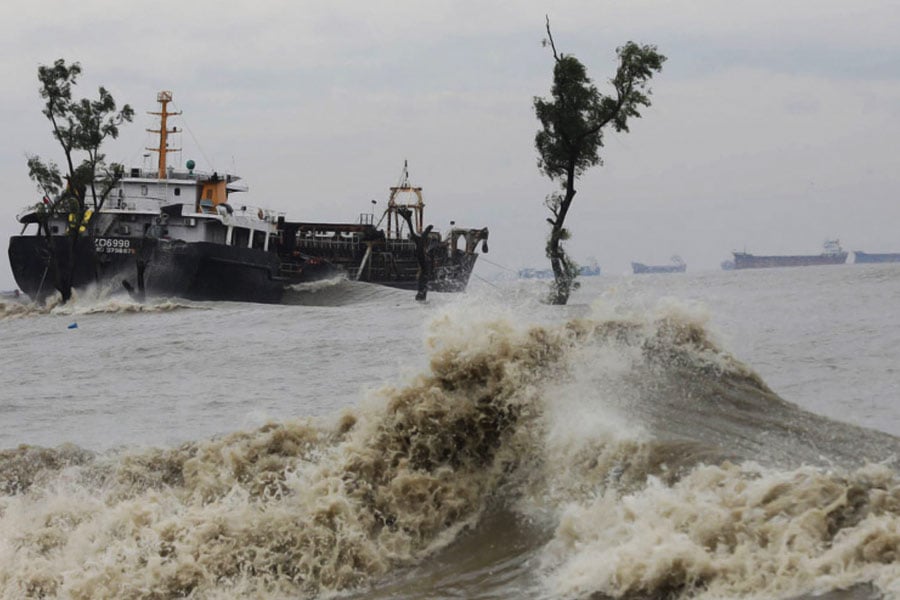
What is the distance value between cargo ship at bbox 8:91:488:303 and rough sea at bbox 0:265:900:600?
30409 millimetres

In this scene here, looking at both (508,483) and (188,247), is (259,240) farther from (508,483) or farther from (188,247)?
(508,483)

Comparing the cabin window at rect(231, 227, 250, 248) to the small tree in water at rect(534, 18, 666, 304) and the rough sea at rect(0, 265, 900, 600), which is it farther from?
the rough sea at rect(0, 265, 900, 600)

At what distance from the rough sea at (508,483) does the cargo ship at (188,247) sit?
30.4m

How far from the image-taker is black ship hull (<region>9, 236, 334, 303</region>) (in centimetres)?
4478

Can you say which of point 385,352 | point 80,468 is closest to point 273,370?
point 385,352

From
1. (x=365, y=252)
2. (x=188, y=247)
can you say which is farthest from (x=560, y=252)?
(x=365, y=252)

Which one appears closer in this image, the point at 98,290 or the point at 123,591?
the point at 123,591

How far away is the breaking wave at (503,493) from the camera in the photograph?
6680 mm

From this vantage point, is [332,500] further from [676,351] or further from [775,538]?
[676,351]

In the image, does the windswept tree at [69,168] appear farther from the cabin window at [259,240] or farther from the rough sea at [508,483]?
the rough sea at [508,483]

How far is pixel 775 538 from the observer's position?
21.5 ft

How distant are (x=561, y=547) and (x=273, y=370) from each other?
42.4ft

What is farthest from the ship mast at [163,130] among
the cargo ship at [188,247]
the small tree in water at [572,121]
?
the small tree in water at [572,121]

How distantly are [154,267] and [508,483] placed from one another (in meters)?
37.4
